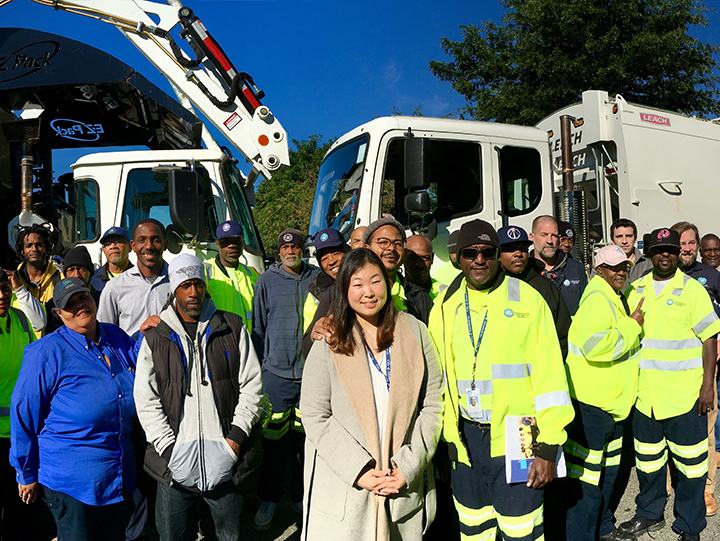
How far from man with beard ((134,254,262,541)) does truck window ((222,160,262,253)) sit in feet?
9.46

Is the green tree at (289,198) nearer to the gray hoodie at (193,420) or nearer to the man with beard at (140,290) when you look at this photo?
the man with beard at (140,290)

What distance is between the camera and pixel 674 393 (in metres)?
3.72

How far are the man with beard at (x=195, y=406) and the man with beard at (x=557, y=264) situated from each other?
252 centimetres

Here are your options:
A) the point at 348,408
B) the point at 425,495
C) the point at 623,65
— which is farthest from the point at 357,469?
the point at 623,65

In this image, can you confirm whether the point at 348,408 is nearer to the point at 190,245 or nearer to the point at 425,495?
the point at 425,495

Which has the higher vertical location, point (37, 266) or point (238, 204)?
point (238, 204)

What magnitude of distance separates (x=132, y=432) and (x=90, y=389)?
0.36 m

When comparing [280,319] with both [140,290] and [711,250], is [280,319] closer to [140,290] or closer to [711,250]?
[140,290]

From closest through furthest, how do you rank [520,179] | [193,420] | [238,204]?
[193,420] < [520,179] < [238,204]

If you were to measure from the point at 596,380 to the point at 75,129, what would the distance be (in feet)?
21.2

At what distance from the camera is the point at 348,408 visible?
8.00 ft

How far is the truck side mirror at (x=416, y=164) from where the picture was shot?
4.94m

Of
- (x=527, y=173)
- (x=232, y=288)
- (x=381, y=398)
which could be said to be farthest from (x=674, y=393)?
(x=232, y=288)

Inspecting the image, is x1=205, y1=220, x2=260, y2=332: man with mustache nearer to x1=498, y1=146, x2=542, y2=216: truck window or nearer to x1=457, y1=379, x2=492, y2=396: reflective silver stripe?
x1=457, y1=379, x2=492, y2=396: reflective silver stripe
